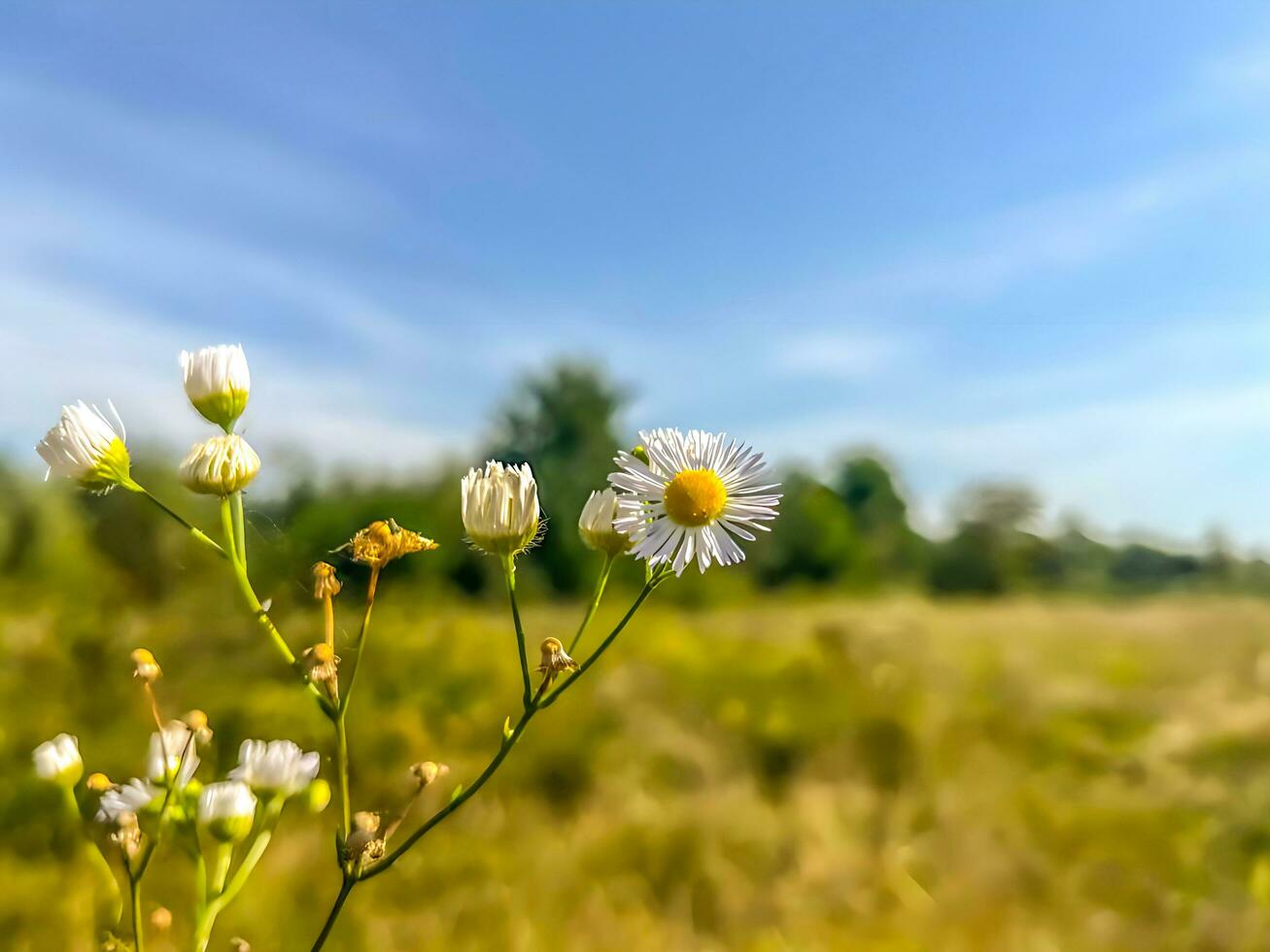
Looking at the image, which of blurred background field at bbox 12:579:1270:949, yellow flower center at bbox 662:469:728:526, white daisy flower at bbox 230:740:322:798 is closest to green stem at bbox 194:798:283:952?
white daisy flower at bbox 230:740:322:798

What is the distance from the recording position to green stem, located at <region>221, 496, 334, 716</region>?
0.53 ft

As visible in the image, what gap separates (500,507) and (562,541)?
5.46ft

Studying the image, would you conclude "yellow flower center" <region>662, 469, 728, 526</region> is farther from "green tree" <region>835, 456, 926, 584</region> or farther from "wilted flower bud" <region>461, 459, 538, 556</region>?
"green tree" <region>835, 456, 926, 584</region>

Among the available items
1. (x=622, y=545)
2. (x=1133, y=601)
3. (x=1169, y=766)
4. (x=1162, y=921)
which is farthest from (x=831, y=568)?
(x=622, y=545)

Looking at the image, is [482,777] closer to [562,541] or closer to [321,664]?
[321,664]

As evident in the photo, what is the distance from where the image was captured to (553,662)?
0.60 ft

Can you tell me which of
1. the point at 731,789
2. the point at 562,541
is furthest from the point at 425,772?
the point at 562,541

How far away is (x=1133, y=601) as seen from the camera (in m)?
2.03

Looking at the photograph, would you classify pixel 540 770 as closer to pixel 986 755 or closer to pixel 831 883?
pixel 831 883

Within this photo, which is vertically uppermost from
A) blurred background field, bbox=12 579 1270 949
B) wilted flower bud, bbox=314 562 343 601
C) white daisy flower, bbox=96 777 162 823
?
wilted flower bud, bbox=314 562 343 601

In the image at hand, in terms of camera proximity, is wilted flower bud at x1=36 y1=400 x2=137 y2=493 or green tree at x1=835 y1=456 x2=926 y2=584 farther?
green tree at x1=835 y1=456 x2=926 y2=584

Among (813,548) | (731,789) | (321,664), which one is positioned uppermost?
(321,664)

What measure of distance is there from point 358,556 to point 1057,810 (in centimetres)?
86

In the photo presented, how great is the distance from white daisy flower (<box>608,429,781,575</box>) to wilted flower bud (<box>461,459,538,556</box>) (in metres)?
0.02
